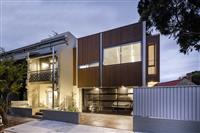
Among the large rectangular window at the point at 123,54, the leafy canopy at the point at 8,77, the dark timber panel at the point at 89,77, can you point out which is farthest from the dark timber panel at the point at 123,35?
the leafy canopy at the point at 8,77

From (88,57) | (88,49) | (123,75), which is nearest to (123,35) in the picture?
(123,75)

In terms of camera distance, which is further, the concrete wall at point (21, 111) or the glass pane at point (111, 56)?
the concrete wall at point (21, 111)

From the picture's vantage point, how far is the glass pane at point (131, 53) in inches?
674

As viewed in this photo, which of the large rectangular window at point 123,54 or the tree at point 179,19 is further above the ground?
the tree at point 179,19

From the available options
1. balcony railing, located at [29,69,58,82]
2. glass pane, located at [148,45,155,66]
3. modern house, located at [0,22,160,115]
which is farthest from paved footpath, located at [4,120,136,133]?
glass pane, located at [148,45,155,66]

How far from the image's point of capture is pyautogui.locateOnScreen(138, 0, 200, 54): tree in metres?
16.4

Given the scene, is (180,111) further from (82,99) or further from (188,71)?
(188,71)

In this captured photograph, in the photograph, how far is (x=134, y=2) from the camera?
22.0m

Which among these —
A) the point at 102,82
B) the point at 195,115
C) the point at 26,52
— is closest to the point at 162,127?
the point at 195,115

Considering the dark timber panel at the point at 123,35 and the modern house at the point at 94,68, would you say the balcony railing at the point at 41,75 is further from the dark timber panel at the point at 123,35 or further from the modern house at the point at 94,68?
the dark timber panel at the point at 123,35

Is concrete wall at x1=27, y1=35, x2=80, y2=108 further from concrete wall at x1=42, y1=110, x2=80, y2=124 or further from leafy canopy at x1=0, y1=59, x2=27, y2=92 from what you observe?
leafy canopy at x1=0, y1=59, x2=27, y2=92

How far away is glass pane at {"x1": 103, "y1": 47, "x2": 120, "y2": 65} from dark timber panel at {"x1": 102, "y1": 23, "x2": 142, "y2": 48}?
410mm

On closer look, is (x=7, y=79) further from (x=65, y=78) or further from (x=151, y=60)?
(x=151, y=60)

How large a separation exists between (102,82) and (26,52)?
32.9 feet
